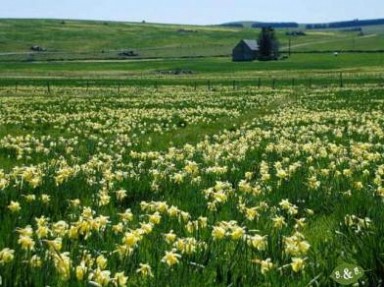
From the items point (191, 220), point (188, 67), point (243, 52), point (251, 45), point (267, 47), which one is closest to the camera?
point (191, 220)

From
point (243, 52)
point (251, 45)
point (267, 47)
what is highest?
point (251, 45)

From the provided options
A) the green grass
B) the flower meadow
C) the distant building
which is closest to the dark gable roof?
the distant building

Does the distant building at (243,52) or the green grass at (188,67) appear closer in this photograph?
the green grass at (188,67)

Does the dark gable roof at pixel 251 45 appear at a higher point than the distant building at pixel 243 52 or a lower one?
higher

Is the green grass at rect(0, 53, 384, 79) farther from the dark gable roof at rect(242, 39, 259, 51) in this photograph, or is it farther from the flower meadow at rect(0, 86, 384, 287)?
the flower meadow at rect(0, 86, 384, 287)

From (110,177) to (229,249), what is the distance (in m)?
3.43

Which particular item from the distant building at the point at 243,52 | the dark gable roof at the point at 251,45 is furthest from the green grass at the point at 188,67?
the dark gable roof at the point at 251,45

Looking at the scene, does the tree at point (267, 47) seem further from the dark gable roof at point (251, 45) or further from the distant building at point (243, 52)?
the distant building at point (243, 52)

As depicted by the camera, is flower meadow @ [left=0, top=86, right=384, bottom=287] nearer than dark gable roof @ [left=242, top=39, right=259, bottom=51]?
Yes

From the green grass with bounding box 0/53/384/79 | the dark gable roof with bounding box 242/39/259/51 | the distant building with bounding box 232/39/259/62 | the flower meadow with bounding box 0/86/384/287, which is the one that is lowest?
the green grass with bounding box 0/53/384/79

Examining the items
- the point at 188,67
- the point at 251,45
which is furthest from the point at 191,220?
the point at 251,45

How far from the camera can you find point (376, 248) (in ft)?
16.1

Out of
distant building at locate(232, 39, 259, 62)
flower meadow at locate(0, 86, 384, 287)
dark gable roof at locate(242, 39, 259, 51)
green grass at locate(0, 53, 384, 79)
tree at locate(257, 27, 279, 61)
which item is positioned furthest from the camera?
dark gable roof at locate(242, 39, 259, 51)

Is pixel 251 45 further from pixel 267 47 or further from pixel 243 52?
pixel 267 47
